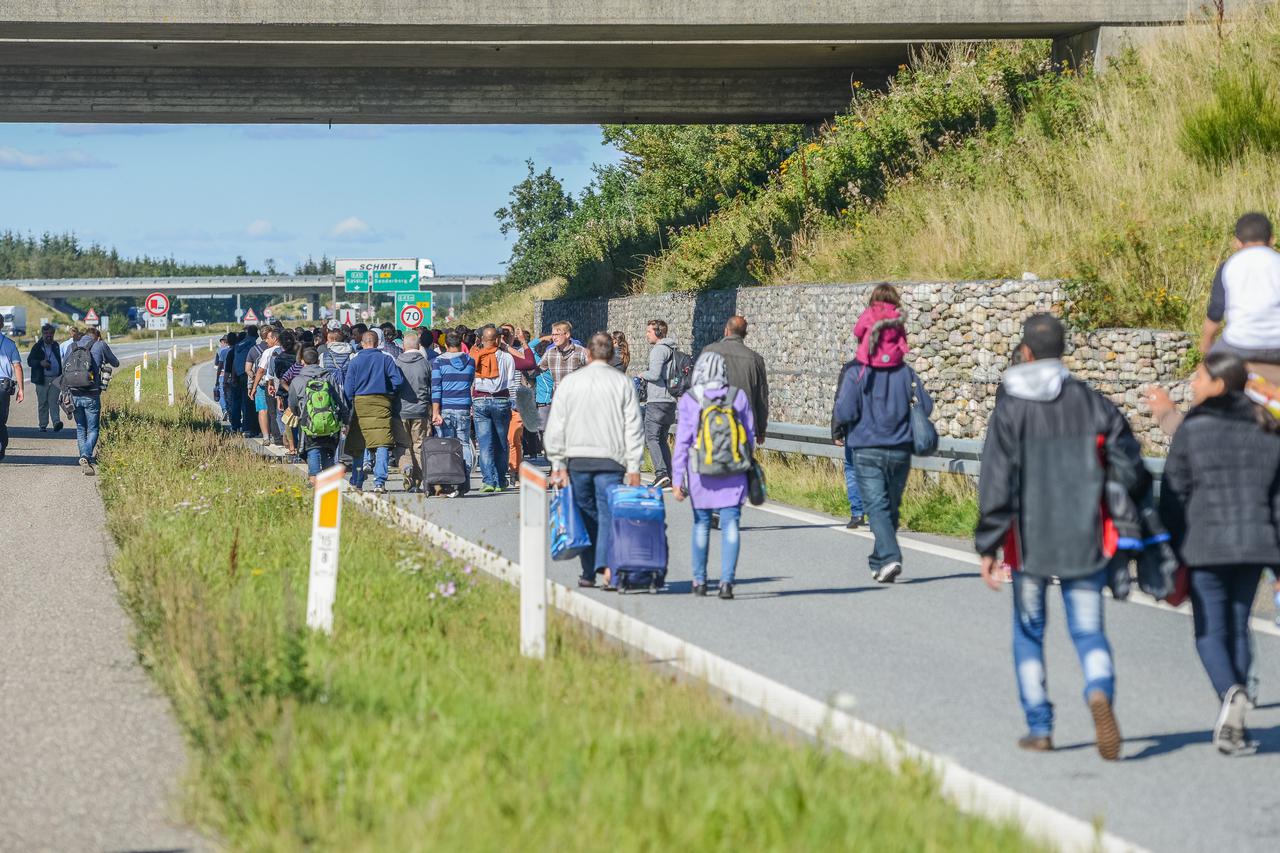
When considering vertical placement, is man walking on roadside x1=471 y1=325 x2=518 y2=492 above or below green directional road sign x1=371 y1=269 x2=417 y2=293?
below

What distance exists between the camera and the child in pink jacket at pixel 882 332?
1173cm

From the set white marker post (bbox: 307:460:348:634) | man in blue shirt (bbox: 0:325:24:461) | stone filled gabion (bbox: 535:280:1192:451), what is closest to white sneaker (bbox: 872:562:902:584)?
white marker post (bbox: 307:460:348:634)

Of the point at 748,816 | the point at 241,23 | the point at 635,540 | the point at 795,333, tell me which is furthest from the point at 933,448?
the point at 241,23

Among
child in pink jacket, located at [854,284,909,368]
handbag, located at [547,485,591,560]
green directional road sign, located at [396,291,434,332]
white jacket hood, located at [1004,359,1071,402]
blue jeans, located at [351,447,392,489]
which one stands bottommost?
blue jeans, located at [351,447,392,489]

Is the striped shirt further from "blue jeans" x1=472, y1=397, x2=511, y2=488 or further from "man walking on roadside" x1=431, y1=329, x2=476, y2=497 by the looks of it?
"blue jeans" x1=472, y1=397, x2=511, y2=488

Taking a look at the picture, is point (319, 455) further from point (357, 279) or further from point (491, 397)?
point (357, 279)

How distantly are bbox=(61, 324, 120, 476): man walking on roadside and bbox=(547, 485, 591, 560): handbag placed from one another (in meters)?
11.3

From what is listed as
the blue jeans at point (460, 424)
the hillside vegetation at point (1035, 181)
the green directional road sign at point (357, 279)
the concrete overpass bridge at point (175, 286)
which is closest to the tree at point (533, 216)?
the green directional road sign at point (357, 279)

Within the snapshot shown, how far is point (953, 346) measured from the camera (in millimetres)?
19875

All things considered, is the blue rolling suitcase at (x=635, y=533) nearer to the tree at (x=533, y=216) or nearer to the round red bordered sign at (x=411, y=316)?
the round red bordered sign at (x=411, y=316)

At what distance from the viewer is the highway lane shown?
603cm

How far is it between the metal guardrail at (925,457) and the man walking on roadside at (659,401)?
158cm

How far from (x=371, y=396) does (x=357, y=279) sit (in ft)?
136

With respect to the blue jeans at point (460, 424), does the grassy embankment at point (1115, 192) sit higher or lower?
higher
